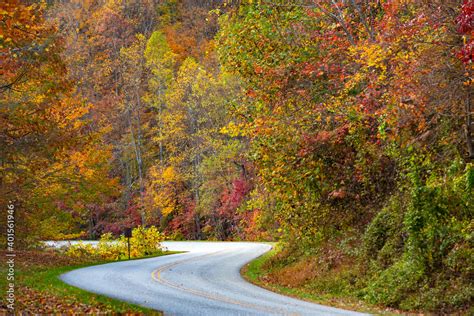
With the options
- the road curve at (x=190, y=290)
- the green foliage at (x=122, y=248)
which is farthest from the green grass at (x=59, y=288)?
the green foliage at (x=122, y=248)

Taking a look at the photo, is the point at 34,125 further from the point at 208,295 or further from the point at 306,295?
the point at 306,295

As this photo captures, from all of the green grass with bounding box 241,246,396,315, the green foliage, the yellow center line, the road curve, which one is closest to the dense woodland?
the green grass with bounding box 241,246,396,315

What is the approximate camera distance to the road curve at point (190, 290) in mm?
11219

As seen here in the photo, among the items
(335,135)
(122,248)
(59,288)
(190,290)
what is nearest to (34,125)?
(59,288)

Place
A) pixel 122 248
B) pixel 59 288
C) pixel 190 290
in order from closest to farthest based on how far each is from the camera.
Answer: pixel 190 290
pixel 59 288
pixel 122 248

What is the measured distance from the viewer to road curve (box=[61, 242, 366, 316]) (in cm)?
1122

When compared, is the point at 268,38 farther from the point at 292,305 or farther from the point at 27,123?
the point at 292,305

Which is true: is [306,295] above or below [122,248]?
above

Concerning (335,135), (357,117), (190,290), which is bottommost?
(190,290)

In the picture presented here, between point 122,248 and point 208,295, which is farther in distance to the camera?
point 122,248

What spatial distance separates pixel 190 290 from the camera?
560 inches

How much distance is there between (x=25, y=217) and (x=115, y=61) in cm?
3502

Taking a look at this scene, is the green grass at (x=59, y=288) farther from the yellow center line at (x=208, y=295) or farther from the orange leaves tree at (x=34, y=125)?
the orange leaves tree at (x=34, y=125)

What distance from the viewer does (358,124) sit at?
15266mm
